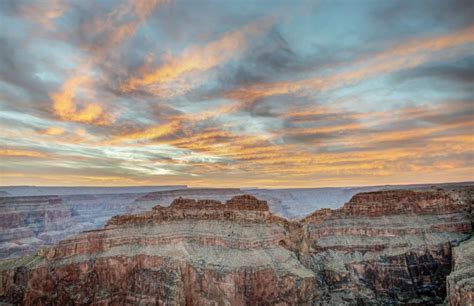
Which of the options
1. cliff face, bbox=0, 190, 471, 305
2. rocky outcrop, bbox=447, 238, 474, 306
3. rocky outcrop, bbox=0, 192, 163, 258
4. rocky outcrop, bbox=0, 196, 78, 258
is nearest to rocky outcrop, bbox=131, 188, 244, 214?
rocky outcrop, bbox=0, 192, 163, 258

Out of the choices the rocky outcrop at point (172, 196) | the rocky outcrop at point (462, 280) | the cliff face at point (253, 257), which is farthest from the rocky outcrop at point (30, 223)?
the rocky outcrop at point (462, 280)

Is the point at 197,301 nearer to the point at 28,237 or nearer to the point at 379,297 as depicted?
the point at 379,297

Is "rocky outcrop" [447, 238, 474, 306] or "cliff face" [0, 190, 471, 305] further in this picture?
"cliff face" [0, 190, 471, 305]

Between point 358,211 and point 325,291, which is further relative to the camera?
point 358,211

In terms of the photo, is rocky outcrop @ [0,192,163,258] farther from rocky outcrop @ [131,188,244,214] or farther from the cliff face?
the cliff face

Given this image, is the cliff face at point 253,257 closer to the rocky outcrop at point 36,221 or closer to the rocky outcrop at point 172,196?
the rocky outcrop at point 36,221

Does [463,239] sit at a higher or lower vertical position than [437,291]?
higher

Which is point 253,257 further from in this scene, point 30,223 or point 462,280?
point 30,223

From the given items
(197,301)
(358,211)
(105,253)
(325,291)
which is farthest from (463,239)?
(105,253)

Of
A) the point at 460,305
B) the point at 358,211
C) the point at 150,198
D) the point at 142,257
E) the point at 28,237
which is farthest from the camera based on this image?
the point at 150,198
